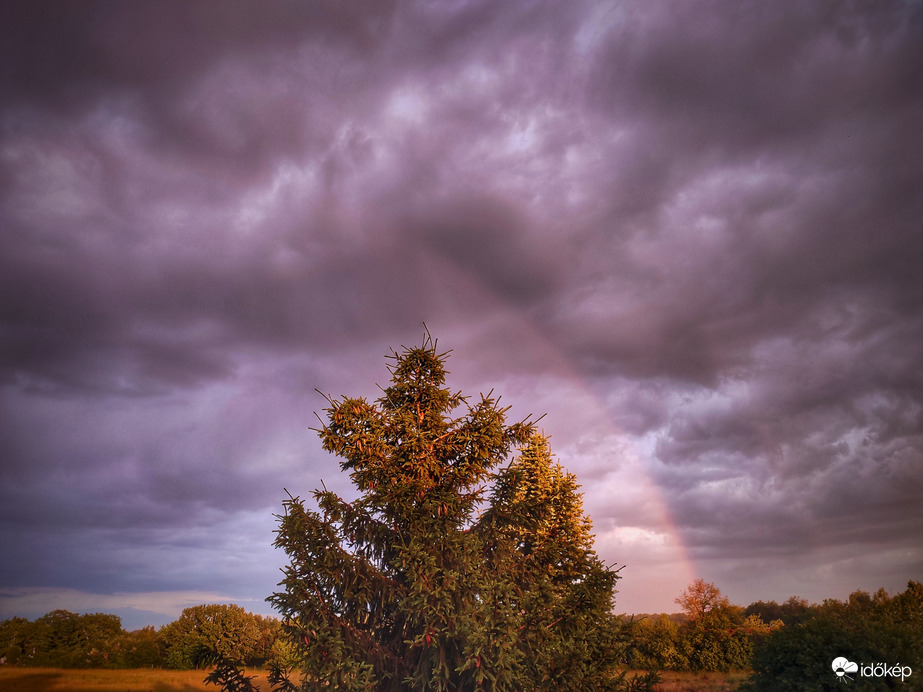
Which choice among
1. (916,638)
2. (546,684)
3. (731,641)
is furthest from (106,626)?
(916,638)

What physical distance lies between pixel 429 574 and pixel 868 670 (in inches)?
574

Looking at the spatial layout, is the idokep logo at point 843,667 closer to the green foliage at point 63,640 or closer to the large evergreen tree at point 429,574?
the large evergreen tree at point 429,574

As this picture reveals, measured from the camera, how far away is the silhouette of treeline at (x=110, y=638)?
57969 millimetres

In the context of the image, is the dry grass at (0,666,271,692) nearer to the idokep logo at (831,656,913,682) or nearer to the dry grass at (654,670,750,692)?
the idokep logo at (831,656,913,682)

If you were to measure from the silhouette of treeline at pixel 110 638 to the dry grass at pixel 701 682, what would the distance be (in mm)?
35553

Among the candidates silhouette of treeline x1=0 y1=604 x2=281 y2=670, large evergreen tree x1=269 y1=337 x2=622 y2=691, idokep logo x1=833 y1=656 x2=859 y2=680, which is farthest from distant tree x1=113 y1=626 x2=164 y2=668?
idokep logo x1=833 y1=656 x2=859 y2=680

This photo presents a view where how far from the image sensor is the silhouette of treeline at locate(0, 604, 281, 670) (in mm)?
57969

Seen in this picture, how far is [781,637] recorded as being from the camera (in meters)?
18.7

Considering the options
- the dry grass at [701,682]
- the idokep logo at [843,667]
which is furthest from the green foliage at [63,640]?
the idokep logo at [843,667]

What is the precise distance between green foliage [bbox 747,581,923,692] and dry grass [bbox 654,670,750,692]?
13437 millimetres

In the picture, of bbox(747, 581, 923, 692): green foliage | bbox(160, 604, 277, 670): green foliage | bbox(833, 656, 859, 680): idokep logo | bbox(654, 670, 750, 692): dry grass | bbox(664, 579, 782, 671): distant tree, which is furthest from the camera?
bbox(160, 604, 277, 670): green foliage

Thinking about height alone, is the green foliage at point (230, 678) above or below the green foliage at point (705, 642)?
above

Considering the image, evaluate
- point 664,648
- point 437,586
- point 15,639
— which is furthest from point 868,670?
point 15,639

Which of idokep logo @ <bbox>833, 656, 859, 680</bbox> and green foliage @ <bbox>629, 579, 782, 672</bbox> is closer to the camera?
idokep logo @ <bbox>833, 656, 859, 680</bbox>
